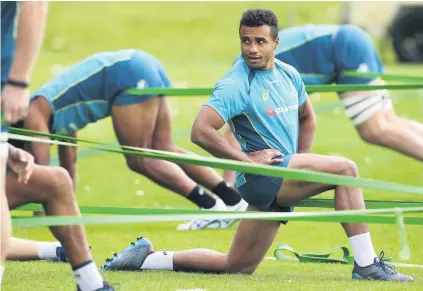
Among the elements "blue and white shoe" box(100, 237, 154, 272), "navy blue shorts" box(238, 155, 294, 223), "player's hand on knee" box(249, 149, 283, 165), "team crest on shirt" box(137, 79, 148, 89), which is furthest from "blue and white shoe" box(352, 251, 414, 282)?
"team crest on shirt" box(137, 79, 148, 89)

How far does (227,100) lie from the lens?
6953mm

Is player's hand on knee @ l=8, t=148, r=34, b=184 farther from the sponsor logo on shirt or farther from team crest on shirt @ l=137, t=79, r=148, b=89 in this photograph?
team crest on shirt @ l=137, t=79, r=148, b=89

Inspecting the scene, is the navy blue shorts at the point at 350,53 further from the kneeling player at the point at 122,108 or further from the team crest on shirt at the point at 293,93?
the team crest on shirt at the point at 293,93

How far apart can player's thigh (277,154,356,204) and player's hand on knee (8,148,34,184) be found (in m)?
1.59

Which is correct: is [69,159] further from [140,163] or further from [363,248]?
[363,248]

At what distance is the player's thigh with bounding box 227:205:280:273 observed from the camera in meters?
7.21

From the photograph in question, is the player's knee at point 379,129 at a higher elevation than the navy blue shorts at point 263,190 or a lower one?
lower

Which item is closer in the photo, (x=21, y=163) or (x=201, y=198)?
(x=21, y=163)

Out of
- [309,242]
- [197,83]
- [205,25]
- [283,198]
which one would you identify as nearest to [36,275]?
[283,198]

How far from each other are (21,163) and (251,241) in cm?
173

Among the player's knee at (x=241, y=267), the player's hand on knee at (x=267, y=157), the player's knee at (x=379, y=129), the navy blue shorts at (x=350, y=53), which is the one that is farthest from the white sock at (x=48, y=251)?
the player's knee at (x=379, y=129)

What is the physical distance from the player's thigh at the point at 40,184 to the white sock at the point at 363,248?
172 cm

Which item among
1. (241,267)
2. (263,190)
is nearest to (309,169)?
(263,190)

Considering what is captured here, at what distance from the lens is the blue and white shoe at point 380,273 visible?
7.01 metres
